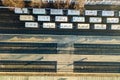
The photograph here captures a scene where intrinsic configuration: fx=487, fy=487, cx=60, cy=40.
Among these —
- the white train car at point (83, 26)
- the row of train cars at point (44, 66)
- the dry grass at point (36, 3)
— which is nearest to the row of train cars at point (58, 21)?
the white train car at point (83, 26)

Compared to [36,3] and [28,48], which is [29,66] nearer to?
[28,48]

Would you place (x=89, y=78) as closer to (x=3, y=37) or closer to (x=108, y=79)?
(x=108, y=79)

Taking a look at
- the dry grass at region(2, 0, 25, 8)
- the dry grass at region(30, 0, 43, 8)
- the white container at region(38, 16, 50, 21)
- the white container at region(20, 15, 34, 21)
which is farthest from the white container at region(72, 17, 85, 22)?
the dry grass at region(2, 0, 25, 8)

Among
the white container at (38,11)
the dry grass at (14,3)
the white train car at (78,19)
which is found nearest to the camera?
the dry grass at (14,3)

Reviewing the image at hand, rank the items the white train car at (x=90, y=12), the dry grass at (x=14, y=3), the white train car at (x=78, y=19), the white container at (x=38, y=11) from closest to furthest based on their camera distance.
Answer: the dry grass at (x=14, y=3)
the white container at (x=38, y=11)
the white train car at (x=78, y=19)
the white train car at (x=90, y=12)

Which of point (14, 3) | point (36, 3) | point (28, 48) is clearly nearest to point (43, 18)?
point (36, 3)

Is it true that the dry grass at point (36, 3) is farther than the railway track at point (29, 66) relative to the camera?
No

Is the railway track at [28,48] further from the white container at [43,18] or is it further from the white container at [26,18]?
the white container at [43,18]

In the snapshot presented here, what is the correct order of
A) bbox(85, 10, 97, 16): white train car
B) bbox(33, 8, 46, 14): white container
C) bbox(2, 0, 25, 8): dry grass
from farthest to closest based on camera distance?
bbox(85, 10, 97, 16): white train car < bbox(33, 8, 46, 14): white container < bbox(2, 0, 25, 8): dry grass

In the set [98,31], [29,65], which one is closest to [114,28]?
[98,31]

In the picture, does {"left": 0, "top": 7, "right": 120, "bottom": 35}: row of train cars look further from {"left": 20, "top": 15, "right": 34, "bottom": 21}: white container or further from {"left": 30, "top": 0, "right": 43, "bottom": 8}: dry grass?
{"left": 30, "top": 0, "right": 43, "bottom": 8}: dry grass

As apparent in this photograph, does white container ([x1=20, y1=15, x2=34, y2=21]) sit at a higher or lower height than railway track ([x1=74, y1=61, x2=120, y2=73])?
higher

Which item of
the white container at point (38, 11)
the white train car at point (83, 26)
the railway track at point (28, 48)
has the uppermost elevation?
the white container at point (38, 11)
